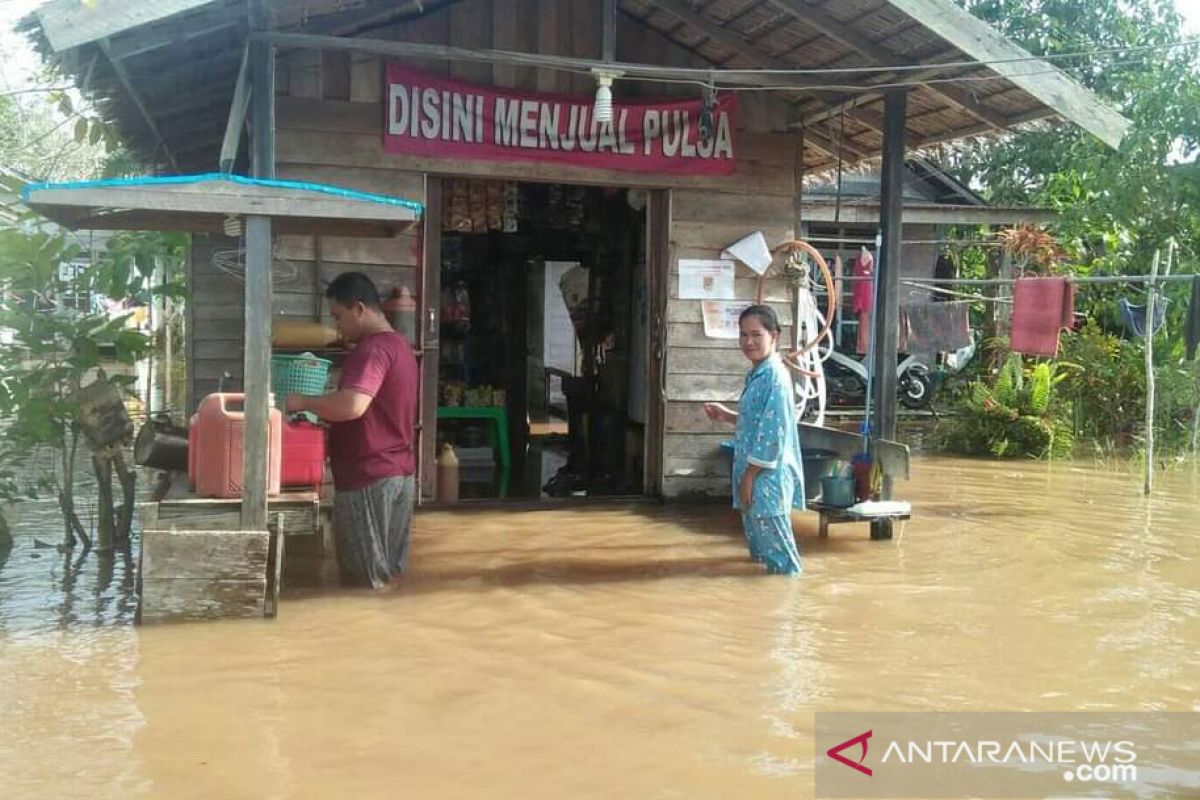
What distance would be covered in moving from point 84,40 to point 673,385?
16.0 feet

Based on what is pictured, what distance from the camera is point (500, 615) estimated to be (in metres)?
5.63

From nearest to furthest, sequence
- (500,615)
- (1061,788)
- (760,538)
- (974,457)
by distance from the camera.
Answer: (1061,788) < (500,615) < (760,538) < (974,457)

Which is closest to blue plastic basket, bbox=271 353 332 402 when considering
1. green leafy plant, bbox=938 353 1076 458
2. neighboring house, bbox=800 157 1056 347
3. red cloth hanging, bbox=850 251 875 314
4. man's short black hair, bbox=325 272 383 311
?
man's short black hair, bbox=325 272 383 311

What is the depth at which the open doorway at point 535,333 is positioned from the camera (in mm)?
9914

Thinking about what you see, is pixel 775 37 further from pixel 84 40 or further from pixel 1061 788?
pixel 1061 788

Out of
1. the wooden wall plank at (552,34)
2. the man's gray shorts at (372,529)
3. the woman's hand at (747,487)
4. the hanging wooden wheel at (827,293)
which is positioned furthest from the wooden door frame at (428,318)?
the woman's hand at (747,487)

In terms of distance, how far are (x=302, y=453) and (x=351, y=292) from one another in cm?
88

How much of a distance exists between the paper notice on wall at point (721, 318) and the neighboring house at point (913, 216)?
6.97 m

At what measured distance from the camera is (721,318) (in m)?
8.83

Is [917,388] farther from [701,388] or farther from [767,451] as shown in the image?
[767,451]

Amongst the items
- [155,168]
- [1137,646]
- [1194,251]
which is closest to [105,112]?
[155,168]

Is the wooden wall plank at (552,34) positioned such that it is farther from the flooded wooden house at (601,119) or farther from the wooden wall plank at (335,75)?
the wooden wall plank at (335,75)

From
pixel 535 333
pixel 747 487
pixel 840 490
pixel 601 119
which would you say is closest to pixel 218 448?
pixel 747 487

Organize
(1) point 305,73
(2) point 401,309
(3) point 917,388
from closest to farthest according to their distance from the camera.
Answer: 1. (1) point 305,73
2. (2) point 401,309
3. (3) point 917,388
